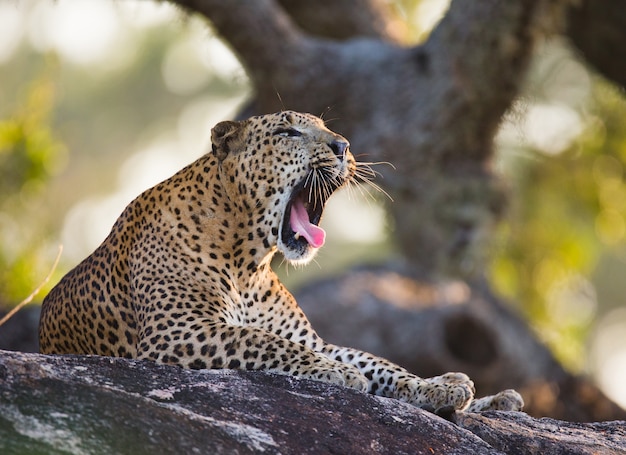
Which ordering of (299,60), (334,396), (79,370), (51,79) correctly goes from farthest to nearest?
(51,79)
(299,60)
(334,396)
(79,370)

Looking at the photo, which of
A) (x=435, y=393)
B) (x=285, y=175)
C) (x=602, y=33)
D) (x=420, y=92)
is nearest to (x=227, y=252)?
(x=285, y=175)

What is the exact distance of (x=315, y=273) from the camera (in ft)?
152

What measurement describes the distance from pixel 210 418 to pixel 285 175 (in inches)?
104

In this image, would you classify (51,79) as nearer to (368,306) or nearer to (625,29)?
(368,306)

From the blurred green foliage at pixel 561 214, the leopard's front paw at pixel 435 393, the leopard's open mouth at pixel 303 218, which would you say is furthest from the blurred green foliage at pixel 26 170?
the leopard's front paw at pixel 435 393

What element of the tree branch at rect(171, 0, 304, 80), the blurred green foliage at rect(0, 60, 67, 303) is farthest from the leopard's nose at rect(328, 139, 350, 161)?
the blurred green foliage at rect(0, 60, 67, 303)

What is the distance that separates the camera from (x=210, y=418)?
6.81 metres

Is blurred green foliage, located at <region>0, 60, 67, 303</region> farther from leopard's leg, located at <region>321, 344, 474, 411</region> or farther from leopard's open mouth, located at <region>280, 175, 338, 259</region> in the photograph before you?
leopard's leg, located at <region>321, 344, 474, 411</region>

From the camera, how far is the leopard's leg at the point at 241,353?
792cm

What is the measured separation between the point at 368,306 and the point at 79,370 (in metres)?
12.6

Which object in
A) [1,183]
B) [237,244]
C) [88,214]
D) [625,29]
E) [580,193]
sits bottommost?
[237,244]

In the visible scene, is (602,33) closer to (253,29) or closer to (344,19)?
(344,19)

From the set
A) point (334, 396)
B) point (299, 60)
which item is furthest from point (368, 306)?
point (334, 396)

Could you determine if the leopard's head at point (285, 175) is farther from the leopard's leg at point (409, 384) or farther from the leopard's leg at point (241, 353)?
the leopard's leg at point (241, 353)
